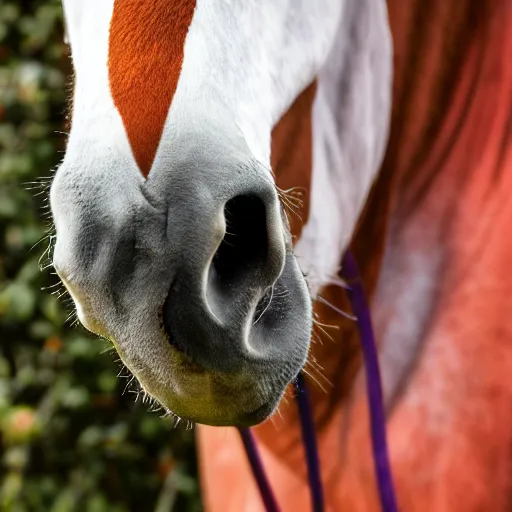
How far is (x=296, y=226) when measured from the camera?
467 mm

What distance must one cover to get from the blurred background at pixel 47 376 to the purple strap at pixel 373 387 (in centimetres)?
79

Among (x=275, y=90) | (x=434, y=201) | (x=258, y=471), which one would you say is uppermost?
(x=275, y=90)

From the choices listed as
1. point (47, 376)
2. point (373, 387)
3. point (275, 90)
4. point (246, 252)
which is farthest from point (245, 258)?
point (47, 376)

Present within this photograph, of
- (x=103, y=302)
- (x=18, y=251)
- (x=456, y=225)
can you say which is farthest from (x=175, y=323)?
(x=18, y=251)

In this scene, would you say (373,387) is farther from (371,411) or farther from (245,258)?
(245,258)

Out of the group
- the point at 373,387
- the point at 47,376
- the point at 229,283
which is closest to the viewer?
the point at 229,283

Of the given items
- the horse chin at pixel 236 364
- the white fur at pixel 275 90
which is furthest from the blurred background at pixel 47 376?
the horse chin at pixel 236 364

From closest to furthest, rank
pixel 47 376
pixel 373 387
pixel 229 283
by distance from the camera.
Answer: pixel 229 283 → pixel 373 387 → pixel 47 376

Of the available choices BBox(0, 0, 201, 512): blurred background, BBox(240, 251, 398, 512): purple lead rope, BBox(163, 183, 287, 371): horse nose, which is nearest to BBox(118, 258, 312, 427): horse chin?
BBox(163, 183, 287, 371): horse nose

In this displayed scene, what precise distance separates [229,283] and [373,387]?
0.23 metres

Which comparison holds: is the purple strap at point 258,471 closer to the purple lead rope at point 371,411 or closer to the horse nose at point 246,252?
the purple lead rope at point 371,411

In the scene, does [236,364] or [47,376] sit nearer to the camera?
[236,364]

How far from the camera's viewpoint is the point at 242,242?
31cm

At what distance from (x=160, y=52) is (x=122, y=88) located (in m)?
0.02
